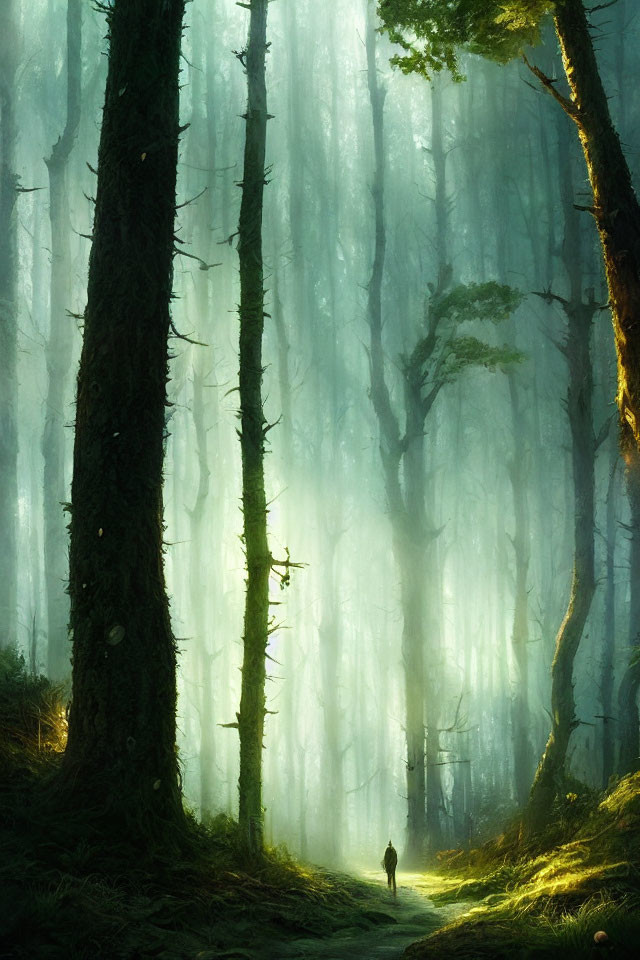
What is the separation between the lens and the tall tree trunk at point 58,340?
738 inches

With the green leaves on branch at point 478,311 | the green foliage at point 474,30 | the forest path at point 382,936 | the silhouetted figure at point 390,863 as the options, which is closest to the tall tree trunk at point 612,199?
the green foliage at point 474,30

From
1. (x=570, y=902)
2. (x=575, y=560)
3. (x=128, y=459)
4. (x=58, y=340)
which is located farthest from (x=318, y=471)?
(x=570, y=902)

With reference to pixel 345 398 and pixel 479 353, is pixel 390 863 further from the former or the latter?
pixel 345 398

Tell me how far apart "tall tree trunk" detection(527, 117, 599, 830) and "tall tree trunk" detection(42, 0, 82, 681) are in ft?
37.4

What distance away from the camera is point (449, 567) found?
38906 millimetres

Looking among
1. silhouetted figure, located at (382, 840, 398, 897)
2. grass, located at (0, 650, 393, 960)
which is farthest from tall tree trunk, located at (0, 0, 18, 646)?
grass, located at (0, 650, 393, 960)

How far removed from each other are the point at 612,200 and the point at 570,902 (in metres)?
5.31

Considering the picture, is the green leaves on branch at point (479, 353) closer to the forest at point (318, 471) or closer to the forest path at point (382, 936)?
the forest at point (318, 471)

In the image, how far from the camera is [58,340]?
1948cm

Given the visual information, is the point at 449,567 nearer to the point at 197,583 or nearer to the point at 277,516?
the point at 277,516

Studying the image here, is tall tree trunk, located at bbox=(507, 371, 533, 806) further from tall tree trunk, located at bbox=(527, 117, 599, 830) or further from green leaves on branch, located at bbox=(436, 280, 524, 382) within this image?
tall tree trunk, located at bbox=(527, 117, 599, 830)

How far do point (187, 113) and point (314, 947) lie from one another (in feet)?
111

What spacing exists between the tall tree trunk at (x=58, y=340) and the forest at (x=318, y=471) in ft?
0.39

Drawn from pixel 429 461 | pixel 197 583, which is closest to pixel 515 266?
pixel 429 461
